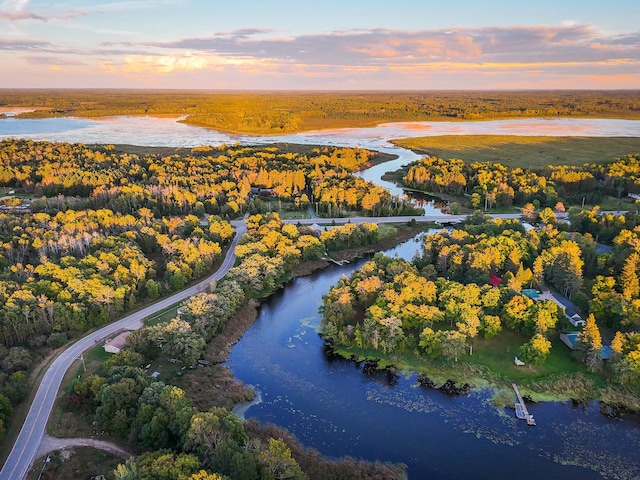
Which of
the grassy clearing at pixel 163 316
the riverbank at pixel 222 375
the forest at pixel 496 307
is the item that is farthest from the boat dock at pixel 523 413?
the grassy clearing at pixel 163 316

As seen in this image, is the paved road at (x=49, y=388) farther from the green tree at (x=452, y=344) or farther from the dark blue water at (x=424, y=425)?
the green tree at (x=452, y=344)

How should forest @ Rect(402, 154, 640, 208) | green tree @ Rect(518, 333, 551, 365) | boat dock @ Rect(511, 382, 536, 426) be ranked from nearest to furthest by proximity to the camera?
1. boat dock @ Rect(511, 382, 536, 426)
2. green tree @ Rect(518, 333, 551, 365)
3. forest @ Rect(402, 154, 640, 208)

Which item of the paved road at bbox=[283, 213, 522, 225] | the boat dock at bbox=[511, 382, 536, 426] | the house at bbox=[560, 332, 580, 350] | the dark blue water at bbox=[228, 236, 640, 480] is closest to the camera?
the dark blue water at bbox=[228, 236, 640, 480]

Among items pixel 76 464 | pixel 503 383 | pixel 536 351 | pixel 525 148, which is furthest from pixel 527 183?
pixel 76 464

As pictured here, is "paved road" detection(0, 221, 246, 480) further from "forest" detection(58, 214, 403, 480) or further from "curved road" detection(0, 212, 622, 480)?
"forest" detection(58, 214, 403, 480)

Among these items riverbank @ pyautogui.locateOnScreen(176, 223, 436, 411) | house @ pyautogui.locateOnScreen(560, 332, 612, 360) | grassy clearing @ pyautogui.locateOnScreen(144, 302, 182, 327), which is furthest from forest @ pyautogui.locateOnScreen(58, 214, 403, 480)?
house @ pyautogui.locateOnScreen(560, 332, 612, 360)

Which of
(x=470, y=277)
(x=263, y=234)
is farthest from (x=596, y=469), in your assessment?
(x=263, y=234)
